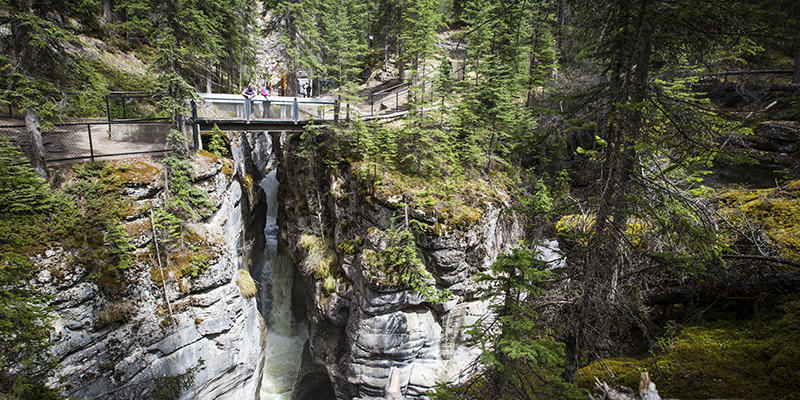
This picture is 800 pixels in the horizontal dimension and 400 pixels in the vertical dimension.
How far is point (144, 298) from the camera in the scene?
29.2ft

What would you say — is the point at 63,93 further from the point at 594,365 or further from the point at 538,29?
the point at 538,29

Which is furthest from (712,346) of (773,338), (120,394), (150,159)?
(150,159)

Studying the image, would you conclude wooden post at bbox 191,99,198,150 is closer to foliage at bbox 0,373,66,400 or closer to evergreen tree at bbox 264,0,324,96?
evergreen tree at bbox 264,0,324,96

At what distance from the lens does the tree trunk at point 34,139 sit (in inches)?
314

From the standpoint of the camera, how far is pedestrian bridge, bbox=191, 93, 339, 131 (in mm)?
12170

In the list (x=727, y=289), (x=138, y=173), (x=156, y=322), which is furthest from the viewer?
(x=138, y=173)

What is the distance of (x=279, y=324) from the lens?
17.9 meters

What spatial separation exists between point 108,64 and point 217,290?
1514cm

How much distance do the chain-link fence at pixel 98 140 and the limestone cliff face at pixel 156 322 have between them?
118 cm

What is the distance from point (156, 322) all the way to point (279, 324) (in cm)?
965

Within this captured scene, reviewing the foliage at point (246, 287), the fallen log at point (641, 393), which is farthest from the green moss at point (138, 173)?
the fallen log at point (641, 393)

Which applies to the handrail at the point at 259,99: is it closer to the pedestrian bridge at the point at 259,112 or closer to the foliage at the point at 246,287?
the pedestrian bridge at the point at 259,112

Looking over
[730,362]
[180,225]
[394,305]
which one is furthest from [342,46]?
[730,362]

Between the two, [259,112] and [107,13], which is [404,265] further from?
[107,13]
